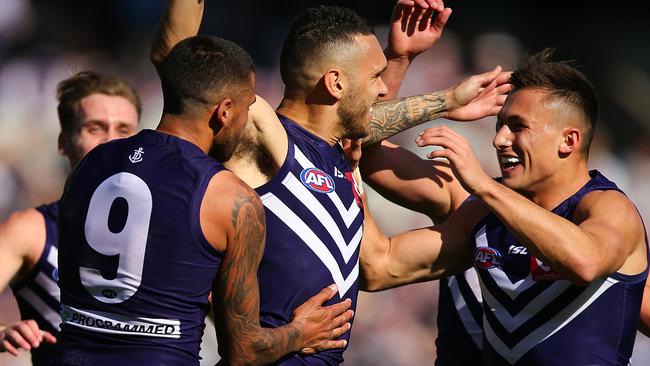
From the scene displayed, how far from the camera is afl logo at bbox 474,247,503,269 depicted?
18.4 ft

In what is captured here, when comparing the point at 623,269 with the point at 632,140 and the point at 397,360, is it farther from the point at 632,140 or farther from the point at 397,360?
the point at 632,140

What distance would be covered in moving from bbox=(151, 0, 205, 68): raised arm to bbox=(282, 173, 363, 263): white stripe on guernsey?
947 mm

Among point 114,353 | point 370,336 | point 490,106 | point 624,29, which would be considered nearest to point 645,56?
point 624,29

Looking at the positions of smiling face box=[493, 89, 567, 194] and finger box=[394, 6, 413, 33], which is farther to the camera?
finger box=[394, 6, 413, 33]

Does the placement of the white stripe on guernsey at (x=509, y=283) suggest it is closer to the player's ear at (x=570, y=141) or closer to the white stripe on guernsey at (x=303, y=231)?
the player's ear at (x=570, y=141)

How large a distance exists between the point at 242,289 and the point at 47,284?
2130 mm

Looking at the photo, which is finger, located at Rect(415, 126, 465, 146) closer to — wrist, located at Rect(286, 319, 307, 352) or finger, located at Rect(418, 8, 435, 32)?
wrist, located at Rect(286, 319, 307, 352)

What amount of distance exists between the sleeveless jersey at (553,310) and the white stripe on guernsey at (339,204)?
2.77ft

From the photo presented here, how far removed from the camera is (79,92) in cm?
711

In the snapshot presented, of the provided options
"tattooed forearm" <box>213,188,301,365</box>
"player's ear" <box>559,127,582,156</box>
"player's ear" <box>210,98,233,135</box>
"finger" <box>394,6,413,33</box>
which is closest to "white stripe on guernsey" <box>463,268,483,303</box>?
"player's ear" <box>559,127,582,156</box>

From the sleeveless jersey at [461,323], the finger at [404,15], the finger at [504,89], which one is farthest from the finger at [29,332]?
the finger at [504,89]

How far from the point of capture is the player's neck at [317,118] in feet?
17.8

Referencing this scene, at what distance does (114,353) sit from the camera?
4387mm

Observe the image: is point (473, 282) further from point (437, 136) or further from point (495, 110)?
point (437, 136)
